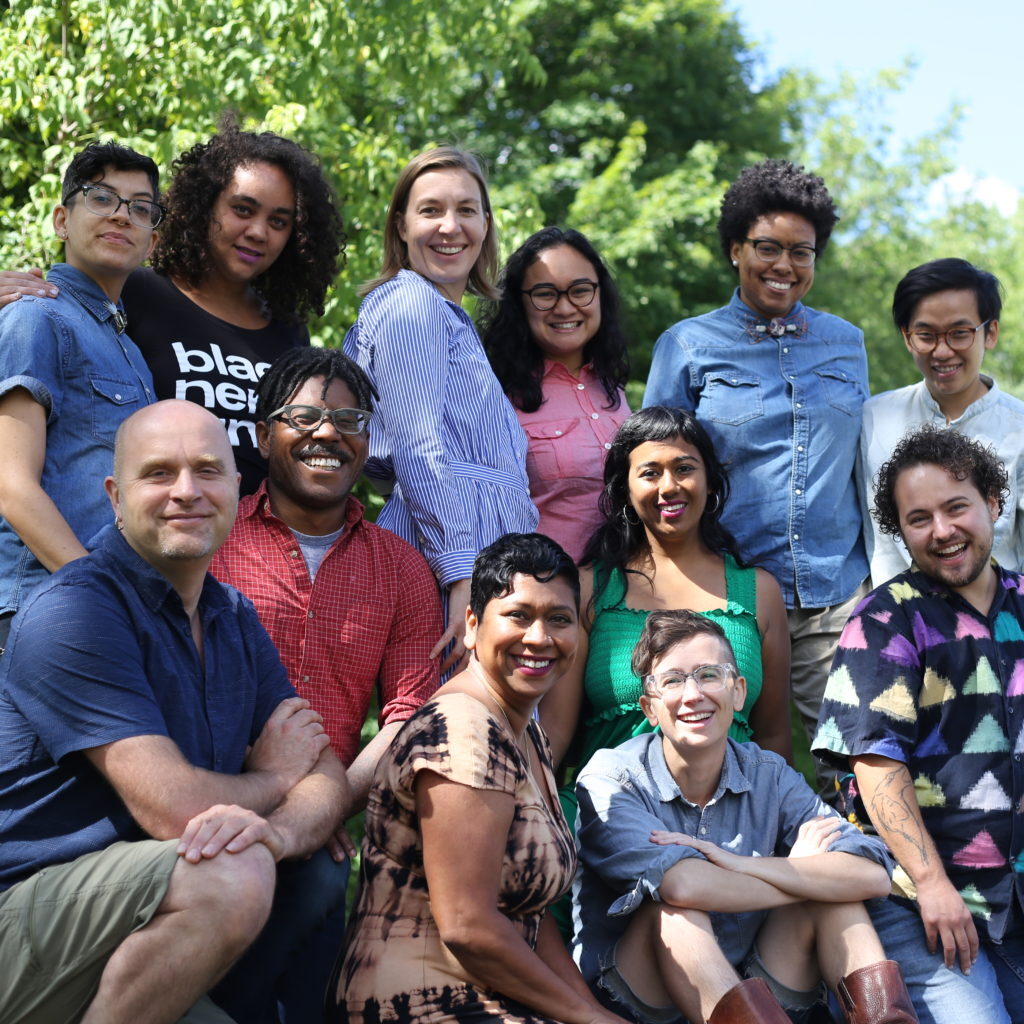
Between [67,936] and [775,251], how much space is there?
3723mm

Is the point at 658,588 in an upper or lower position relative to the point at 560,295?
lower

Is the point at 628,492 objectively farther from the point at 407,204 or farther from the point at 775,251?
the point at 407,204

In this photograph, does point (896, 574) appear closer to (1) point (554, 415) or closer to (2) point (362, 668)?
(1) point (554, 415)

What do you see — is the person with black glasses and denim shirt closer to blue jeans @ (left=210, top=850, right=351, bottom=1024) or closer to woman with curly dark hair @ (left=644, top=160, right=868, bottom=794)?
blue jeans @ (left=210, top=850, right=351, bottom=1024)

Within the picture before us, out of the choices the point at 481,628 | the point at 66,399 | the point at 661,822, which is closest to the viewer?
the point at 481,628

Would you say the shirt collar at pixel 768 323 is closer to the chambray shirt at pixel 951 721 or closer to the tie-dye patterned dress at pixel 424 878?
the chambray shirt at pixel 951 721

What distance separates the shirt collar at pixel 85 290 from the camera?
418 cm

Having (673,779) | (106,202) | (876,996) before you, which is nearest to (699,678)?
(673,779)

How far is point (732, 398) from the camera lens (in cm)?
521

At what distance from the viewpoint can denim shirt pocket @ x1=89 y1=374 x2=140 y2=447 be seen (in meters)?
4.01

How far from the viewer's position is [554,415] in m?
5.12

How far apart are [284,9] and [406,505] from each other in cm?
326

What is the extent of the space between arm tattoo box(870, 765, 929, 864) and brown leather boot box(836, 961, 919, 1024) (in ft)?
1.65

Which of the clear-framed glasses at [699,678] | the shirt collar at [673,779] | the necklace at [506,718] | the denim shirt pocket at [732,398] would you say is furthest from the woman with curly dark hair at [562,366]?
the necklace at [506,718]
